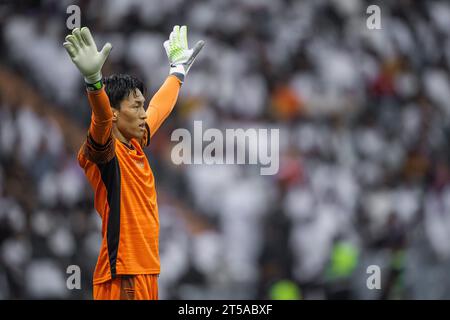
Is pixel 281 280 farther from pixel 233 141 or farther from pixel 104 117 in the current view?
pixel 104 117

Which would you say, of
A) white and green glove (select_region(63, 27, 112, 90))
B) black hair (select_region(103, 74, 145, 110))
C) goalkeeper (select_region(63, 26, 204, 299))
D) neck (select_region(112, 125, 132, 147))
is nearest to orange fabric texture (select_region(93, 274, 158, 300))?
goalkeeper (select_region(63, 26, 204, 299))

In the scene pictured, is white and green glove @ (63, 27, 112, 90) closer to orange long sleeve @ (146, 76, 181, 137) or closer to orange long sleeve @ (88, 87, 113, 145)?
orange long sleeve @ (88, 87, 113, 145)

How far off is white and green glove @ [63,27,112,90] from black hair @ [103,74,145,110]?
0.47m

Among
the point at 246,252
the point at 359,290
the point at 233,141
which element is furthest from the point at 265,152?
the point at 359,290

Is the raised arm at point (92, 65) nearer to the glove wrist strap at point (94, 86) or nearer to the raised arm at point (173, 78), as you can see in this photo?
the glove wrist strap at point (94, 86)

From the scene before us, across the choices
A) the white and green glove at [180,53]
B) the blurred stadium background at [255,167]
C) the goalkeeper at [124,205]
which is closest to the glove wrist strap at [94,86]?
the goalkeeper at [124,205]

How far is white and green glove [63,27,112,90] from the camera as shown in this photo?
3842mm

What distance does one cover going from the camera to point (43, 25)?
9055 mm

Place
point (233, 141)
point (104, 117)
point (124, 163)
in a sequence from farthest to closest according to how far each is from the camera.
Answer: point (233, 141) → point (124, 163) → point (104, 117)

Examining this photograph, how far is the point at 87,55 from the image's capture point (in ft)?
12.7

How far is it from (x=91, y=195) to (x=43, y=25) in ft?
6.33

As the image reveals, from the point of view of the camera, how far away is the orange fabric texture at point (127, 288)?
417 centimetres

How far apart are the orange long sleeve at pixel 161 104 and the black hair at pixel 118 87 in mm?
310

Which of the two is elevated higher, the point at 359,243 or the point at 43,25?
the point at 43,25
